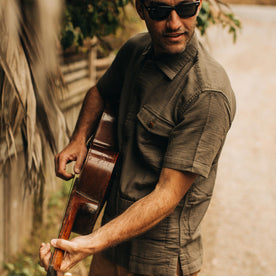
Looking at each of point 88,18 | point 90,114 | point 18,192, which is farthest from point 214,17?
point 18,192

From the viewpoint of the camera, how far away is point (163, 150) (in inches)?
61.3

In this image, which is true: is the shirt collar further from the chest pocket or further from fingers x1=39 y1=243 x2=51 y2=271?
fingers x1=39 y1=243 x2=51 y2=271

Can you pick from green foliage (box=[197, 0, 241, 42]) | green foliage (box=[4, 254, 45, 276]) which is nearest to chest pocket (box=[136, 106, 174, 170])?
green foliage (box=[197, 0, 241, 42])

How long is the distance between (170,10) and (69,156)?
83 cm

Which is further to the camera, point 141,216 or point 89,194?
point 89,194

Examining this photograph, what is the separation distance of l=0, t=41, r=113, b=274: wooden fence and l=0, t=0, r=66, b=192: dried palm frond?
0.39 m

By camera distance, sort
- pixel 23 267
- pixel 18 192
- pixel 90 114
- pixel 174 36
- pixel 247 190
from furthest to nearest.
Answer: pixel 247 190 → pixel 23 267 → pixel 18 192 → pixel 90 114 → pixel 174 36

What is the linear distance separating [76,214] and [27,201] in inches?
70.1

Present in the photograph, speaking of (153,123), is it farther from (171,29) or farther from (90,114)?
(90,114)

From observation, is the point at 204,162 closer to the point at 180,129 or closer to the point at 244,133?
the point at 180,129

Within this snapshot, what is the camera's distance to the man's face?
1.48 meters

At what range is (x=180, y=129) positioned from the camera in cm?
144

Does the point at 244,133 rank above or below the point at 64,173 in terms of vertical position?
below

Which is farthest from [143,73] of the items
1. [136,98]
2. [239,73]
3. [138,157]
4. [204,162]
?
[239,73]
